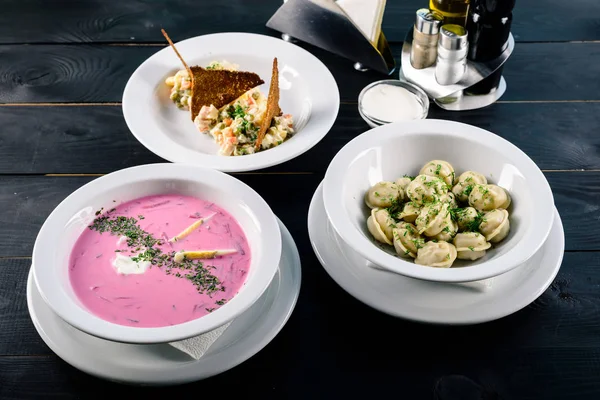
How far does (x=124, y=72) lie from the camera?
1.89 meters

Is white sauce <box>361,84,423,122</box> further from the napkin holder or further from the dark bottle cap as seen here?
the dark bottle cap

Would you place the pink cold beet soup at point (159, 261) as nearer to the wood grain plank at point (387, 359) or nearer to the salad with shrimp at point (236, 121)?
the wood grain plank at point (387, 359)

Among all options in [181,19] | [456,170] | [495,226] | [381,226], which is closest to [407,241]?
[381,226]

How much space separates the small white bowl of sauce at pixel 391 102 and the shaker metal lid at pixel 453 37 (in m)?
0.14

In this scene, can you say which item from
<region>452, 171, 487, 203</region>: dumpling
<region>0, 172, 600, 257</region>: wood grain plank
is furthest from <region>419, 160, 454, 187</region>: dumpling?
<region>0, 172, 600, 257</region>: wood grain plank

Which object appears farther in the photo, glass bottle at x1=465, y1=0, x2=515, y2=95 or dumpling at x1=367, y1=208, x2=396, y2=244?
glass bottle at x1=465, y1=0, x2=515, y2=95

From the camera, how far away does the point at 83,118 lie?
1.73 meters

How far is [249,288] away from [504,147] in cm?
62

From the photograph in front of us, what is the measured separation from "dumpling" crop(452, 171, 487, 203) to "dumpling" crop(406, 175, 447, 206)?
4 centimetres

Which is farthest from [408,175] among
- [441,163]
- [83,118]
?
[83,118]

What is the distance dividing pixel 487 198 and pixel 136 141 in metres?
0.84

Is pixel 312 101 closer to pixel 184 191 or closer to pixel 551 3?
pixel 184 191

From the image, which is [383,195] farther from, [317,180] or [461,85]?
[461,85]

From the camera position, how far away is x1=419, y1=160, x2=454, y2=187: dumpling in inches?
54.5
